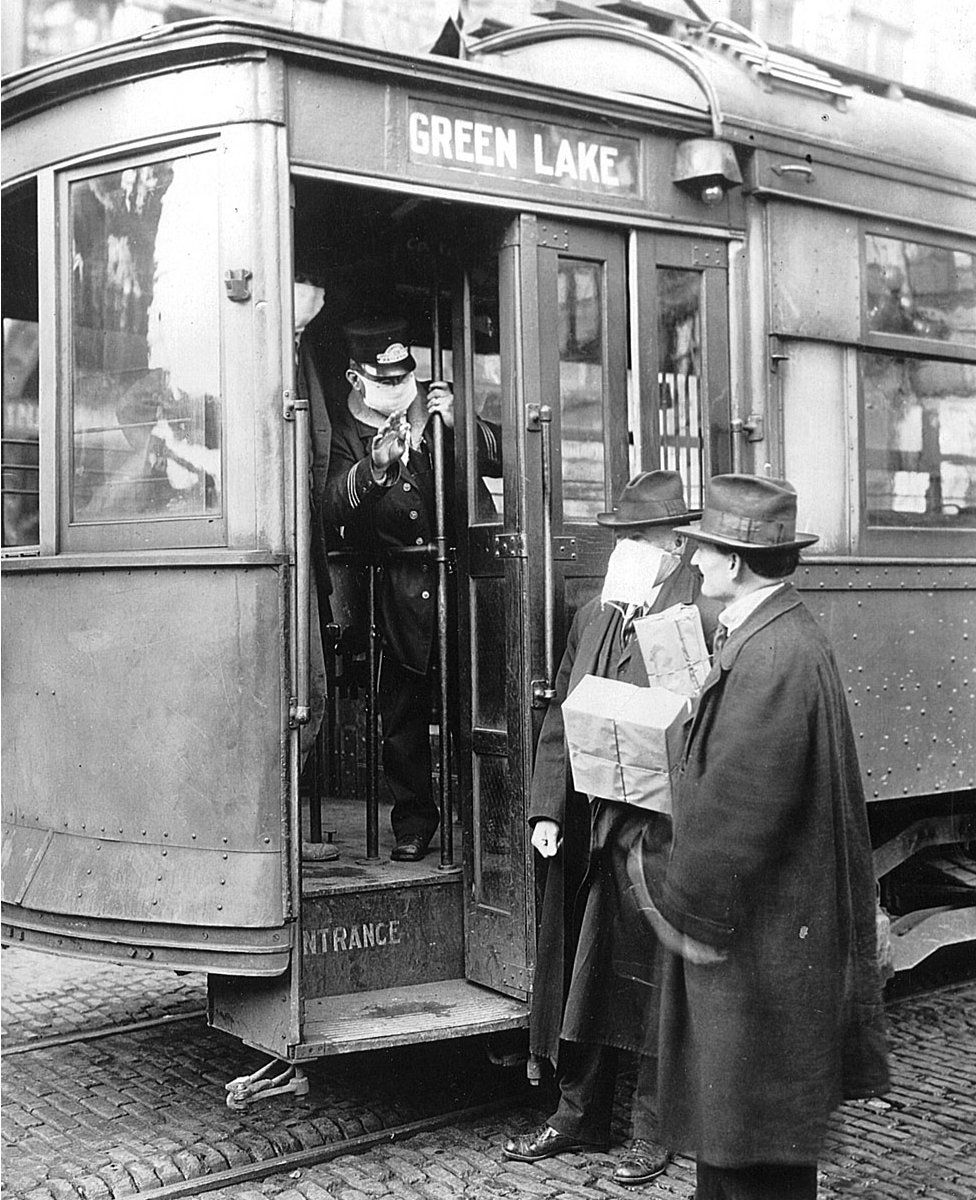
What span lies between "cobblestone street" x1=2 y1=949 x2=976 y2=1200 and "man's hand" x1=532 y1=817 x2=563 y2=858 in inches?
37.1

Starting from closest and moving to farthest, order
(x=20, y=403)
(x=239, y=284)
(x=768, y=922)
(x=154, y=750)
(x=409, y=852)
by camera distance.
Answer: (x=768, y=922) < (x=239, y=284) < (x=154, y=750) < (x=409, y=852) < (x=20, y=403)

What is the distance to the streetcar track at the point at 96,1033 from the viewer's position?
5.28 meters

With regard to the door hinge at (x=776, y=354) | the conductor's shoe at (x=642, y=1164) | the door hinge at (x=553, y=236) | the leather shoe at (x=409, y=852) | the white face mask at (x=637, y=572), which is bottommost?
the conductor's shoe at (x=642, y=1164)

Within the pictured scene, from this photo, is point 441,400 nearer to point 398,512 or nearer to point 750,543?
point 398,512

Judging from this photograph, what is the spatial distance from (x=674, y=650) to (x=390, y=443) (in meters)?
1.39

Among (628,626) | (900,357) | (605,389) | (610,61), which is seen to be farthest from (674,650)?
→ (610,61)

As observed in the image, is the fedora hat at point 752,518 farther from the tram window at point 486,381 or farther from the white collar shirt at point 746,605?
the tram window at point 486,381

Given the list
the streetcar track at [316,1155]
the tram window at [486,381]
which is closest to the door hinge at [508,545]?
the tram window at [486,381]

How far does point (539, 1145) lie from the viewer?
420 cm

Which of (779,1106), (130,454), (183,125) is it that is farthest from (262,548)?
(779,1106)

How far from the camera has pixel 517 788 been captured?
4.40 metres

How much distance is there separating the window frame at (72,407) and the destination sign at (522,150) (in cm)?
66

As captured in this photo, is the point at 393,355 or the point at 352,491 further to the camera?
the point at 352,491

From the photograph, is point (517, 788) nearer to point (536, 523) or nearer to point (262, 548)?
point (536, 523)
